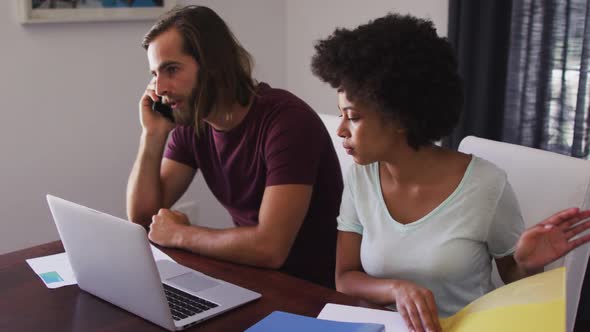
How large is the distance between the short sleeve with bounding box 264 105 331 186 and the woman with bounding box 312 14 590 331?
0.71 ft

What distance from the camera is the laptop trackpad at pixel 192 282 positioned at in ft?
4.58

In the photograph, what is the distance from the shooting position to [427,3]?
2840 millimetres

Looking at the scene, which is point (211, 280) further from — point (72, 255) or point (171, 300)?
point (72, 255)

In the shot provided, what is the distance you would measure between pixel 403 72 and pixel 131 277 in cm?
62

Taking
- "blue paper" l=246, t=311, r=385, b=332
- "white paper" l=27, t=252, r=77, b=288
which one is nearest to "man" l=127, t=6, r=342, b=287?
"white paper" l=27, t=252, r=77, b=288

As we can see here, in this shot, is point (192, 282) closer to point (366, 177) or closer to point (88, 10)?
point (366, 177)

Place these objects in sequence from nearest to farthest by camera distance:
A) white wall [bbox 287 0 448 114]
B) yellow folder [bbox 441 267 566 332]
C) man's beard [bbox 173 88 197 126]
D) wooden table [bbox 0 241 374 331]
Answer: yellow folder [bbox 441 267 566 332] < wooden table [bbox 0 241 374 331] < man's beard [bbox 173 88 197 126] < white wall [bbox 287 0 448 114]

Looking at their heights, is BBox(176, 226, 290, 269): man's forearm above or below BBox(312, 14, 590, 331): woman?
below

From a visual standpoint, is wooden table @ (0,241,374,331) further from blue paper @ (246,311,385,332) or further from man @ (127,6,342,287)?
man @ (127,6,342,287)

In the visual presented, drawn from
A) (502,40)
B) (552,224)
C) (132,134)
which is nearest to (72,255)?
(552,224)

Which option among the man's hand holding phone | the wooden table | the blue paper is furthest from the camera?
the man's hand holding phone

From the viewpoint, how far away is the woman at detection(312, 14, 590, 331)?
1388 millimetres

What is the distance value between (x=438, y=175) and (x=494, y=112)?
1.27m

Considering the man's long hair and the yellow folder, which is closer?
the yellow folder
